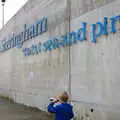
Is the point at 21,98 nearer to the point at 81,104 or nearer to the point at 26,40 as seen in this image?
the point at 26,40

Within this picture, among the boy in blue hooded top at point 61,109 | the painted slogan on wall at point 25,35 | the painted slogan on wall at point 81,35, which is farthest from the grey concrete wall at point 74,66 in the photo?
the boy in blue hooded top at point 61,109

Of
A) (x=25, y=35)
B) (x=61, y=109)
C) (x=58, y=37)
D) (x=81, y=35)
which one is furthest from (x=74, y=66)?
(x=25, y=35)

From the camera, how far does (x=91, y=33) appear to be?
1240cm

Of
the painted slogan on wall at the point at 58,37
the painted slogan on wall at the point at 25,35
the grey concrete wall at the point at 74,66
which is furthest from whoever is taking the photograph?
the painted slogan on wall at the point at 25,35

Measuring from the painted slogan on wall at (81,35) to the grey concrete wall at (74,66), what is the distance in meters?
0.17

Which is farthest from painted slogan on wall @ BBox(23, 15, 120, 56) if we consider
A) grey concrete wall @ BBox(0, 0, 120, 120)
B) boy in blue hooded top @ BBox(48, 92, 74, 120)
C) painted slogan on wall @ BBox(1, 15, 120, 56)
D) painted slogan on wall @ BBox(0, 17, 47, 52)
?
boy in blue hooded top @ BBox(48, 92, 74, 120)

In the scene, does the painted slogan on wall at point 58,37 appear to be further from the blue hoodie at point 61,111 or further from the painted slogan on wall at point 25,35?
the blue hoodie at point 61,111

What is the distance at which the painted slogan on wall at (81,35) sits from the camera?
1118 cm

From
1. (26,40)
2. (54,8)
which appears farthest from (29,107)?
(54,8)

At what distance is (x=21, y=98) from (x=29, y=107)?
83.9 inches

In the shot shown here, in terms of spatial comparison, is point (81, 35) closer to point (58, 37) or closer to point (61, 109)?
point (58, 37)

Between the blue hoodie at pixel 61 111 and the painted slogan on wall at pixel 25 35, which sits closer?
the blue hoodie at pixel 61 111

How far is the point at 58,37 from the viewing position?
15.4 metres

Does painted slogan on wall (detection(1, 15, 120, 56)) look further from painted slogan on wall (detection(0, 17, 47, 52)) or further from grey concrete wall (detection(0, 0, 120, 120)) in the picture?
grey concrete wall (detection(0, 0, 120, 120))
